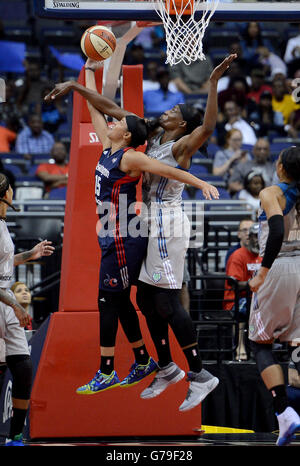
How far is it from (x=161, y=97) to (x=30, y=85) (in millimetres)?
2582

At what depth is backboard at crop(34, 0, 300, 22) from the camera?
661 centimetres

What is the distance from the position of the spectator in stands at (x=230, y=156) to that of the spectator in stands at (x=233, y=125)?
871mm

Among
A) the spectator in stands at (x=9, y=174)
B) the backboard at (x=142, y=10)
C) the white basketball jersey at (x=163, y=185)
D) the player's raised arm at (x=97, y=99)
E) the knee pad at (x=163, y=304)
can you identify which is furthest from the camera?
the spectator in stands at (x=9, y=174)

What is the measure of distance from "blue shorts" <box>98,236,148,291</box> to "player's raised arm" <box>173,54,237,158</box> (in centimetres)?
74

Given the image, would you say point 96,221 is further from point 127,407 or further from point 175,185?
point 127,407

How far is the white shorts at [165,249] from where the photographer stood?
619 cm

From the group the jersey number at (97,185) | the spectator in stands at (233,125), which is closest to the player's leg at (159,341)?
the jersey number at (97,185)

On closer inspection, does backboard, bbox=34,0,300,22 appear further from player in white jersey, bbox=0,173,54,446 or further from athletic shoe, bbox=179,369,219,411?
athletic shoe, bbox=179,369,219,411

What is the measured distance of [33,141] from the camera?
13656 mm

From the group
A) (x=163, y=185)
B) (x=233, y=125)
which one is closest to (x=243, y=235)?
(x=163, y=185)

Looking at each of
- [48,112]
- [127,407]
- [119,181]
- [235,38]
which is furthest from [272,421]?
[235,38]

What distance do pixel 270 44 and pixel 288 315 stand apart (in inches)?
473

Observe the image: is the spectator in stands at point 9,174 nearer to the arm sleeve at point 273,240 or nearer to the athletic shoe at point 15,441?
the athletic shoe at point 15,441

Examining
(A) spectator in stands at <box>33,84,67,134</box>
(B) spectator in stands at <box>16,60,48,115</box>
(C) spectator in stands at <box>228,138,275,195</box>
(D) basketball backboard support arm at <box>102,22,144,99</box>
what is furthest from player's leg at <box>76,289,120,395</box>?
(B) spectator in stands at <box>16,60,48,115</box>
